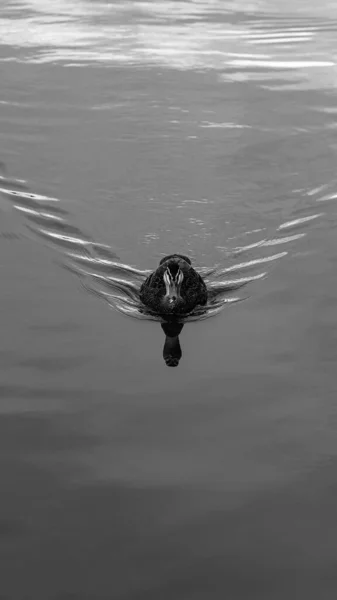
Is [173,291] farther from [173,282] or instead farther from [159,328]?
[159,328]

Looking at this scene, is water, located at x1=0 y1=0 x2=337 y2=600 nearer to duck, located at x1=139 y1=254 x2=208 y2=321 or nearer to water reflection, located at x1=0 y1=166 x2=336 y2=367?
water reflection, located at x1=0 y1=166 x2=336 y2=367

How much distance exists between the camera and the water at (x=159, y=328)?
8484 mm

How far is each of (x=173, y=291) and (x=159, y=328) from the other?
0.52 meters

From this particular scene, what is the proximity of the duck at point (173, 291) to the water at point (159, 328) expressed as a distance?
308mm

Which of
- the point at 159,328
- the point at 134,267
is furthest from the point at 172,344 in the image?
the point at 134,267

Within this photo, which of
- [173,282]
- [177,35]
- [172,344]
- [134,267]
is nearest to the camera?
[172,344]

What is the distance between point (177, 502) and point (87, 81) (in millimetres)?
16444

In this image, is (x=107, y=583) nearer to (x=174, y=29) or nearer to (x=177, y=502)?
(x=177, y=502)

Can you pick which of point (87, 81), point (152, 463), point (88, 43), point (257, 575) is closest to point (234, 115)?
point (87, 81)

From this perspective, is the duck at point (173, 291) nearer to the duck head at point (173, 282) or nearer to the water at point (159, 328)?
the duck head at point (173, 282)

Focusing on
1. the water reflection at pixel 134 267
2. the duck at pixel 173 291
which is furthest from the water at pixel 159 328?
the duck at pixel 173 291

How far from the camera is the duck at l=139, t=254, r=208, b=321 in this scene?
43.8 feet

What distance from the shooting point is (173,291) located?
13.2 m

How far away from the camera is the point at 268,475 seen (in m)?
9.59
